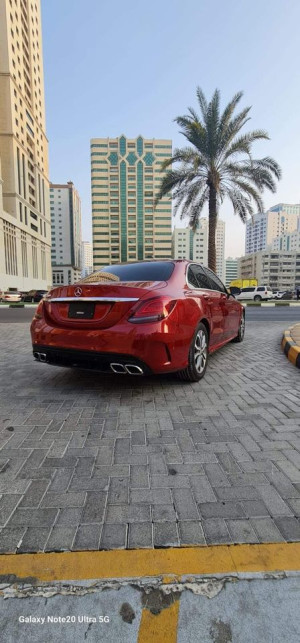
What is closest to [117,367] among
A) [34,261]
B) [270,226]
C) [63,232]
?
[34,261]

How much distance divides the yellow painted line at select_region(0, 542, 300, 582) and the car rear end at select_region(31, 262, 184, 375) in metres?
1.67

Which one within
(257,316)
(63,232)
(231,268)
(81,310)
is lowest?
(257,316)

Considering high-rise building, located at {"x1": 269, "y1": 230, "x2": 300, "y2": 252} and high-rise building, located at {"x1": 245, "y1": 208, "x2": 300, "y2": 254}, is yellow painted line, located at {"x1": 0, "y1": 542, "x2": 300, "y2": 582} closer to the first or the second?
high-rise building, located at {"x1": 269, "y1": 230, "x2": 300, "y2": 252}

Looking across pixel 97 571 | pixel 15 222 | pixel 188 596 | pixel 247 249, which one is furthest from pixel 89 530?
pixel 247 249

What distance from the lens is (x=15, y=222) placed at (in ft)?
153

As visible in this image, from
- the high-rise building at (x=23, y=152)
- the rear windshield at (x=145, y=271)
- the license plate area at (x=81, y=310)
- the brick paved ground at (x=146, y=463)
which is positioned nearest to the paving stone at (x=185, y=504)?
the brick paved ground at (x=146, y=463)

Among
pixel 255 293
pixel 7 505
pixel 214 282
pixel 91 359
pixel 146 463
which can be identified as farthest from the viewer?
pixel 255 293

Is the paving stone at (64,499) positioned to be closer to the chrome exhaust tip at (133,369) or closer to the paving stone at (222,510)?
the paving stone at (222,510)

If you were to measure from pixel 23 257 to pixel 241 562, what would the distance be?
55842mm

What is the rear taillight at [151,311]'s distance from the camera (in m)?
2.95

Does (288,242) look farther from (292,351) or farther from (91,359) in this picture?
(91,359)

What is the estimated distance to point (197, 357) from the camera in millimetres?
3775

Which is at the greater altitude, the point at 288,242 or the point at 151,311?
the point at 288,242

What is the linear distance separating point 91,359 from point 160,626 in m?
2.13
